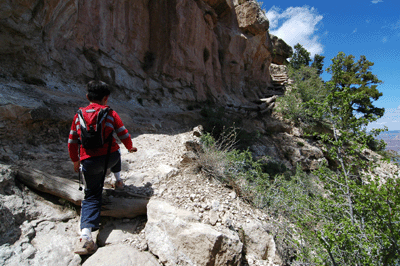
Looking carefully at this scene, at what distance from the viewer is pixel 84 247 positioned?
1836 mm

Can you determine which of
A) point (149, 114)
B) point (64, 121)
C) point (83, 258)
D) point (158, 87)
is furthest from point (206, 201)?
point (158, 87)

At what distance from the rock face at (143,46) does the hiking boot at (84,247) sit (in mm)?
4208

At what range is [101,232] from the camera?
214cm

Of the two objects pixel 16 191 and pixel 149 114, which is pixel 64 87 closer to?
pixel 149 114

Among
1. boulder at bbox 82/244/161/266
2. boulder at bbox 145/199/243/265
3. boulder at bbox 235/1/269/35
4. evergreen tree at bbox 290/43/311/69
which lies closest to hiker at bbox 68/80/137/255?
boulder at bbox 82/244/161/266

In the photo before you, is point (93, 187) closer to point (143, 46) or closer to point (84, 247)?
Result: point (84, 247)

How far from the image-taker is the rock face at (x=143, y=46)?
15.6 ft

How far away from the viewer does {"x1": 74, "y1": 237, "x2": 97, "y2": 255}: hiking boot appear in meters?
1.83

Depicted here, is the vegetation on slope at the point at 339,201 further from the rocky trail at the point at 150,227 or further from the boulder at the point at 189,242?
the boulder at the point at 189,242

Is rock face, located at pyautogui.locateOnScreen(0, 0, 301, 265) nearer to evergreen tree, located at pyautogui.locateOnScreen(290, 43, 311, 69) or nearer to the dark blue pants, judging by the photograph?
the dark blue pants

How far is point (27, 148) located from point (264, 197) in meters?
3.60

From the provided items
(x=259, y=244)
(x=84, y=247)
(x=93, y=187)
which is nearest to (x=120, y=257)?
(x=84, y=247)

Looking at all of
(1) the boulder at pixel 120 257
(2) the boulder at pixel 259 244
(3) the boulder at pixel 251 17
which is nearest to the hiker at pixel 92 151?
(1) the boulder at pixel 120 257

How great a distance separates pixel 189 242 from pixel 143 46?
317 inches
